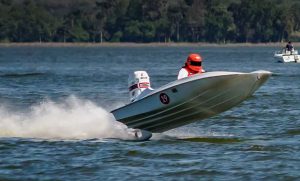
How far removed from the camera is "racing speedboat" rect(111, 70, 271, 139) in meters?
18.6

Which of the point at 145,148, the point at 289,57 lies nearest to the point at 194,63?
the point at 145,148

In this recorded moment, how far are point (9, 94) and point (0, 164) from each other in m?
19.6

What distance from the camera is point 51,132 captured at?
21.0 m

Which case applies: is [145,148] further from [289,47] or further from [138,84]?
[289,47]

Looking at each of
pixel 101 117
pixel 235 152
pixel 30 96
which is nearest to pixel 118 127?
pixel 101 117

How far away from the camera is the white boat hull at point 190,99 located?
18594 millimetres

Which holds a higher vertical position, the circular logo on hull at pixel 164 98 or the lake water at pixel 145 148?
the circular logo on hull at pixel 164 98

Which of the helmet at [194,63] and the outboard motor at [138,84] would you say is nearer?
the helmet at [194,63]

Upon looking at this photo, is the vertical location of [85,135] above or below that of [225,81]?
below

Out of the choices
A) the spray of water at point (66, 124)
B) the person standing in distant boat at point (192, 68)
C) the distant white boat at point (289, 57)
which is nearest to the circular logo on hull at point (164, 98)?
the person standing in distant boat at point (192, 68)

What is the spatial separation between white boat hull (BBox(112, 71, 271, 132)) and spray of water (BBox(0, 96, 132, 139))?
107cm

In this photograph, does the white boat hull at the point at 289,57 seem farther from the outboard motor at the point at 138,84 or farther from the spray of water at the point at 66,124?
the outboard motor at the point at 138,84

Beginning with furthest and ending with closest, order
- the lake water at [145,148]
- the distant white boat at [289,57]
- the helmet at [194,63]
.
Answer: the distant white boat at [289,57]
the helmet at [194,63]
the lake water at [145,148]

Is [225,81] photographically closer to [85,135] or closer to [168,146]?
[168,146]
